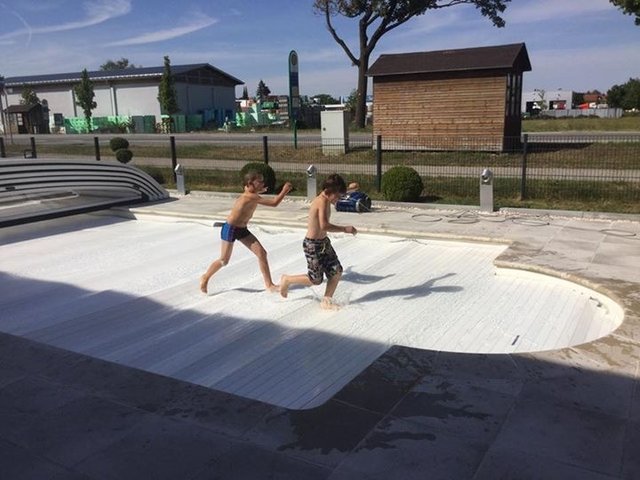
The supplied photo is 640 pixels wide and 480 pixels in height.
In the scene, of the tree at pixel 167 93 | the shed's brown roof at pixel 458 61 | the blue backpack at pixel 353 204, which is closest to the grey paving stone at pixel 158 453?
the blue backpack at pixel 353 204

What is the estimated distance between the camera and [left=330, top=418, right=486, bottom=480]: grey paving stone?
3.15 m

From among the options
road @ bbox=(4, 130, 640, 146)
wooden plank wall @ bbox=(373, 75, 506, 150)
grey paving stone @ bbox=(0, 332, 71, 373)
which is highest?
wooden plank wall @ bbox=(373, 75, 506, 150)

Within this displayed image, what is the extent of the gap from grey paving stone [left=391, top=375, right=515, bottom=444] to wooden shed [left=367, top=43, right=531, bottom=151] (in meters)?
16.0

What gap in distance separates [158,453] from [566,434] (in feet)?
7.67

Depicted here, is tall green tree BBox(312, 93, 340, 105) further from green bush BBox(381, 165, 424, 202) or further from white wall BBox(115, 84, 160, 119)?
green bush BBox(381, 165, 424, 202)

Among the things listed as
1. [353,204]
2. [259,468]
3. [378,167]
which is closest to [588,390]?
[259,468]

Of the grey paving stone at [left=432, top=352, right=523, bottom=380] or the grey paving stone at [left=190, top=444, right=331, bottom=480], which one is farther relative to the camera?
the grey paving stone at [left=432, top=352, right=523, bottom=380]

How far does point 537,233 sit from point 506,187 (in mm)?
3960

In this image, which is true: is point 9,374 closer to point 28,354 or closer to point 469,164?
point 28,354

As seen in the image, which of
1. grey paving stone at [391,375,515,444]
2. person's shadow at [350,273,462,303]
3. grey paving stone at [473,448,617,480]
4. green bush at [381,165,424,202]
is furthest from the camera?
green bush at [381,165,424,202]

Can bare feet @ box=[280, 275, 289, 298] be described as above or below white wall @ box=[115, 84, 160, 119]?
below

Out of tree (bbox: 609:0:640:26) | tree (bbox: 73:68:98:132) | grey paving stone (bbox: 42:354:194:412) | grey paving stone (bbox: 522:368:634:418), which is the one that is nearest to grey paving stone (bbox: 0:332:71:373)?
grey paving stone (bbox: 42:354:194:412)

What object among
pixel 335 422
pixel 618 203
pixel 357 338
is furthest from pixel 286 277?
pixel 618 203

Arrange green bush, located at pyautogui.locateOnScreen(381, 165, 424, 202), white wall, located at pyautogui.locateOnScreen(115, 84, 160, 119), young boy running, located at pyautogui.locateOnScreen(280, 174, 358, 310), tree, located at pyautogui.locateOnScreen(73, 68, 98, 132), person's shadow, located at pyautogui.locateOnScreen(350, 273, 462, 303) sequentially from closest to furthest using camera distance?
young boy running, located at pyautogui.locateOnScreen(280, 174, 358, 310), person's shadow, located at pyautogui.locateOnScreen(350, 273, 462, 303), green bush, located at pyautogui.locateOnScreen(381, 165, 424, 202), tree, located at pyautogui.locateOnScreen(73, 68, 98, 132), white wall, located at pyautogui.locateOnScreen(115, 84, 160, 119)
